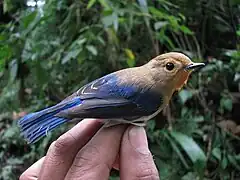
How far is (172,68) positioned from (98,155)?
23 cm

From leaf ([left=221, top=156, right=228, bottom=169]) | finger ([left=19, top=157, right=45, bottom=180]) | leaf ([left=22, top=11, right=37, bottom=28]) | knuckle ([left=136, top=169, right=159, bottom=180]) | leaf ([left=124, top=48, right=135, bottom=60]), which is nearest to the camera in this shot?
knuckle ([left=136, top=169, right=159, bottom=180])

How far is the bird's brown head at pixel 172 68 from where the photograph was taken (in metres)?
0.91

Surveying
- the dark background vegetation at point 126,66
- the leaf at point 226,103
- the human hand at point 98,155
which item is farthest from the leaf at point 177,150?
the human hand at point 98,155

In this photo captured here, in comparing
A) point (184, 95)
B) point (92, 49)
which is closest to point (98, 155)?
point (92, 49)

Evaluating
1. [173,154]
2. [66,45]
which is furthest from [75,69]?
[173,154]

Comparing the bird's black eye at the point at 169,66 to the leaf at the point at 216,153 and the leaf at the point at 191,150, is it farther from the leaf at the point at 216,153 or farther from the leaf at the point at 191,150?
the leaf at the point at 216,153

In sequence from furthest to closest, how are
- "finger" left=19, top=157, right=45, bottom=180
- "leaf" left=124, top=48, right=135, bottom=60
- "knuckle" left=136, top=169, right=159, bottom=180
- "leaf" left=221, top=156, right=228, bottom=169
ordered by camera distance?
1. "leaf" left=221, top=156, right=228, bottom=169
2. "leaf" left=124, top=48, right=135, bottom=60
3. "finger" left=19, top=157, right=45, bottom=180
4. "knuckle" left=136, top=169, right=159, bottom=180

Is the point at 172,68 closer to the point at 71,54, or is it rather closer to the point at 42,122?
the point at 42,122

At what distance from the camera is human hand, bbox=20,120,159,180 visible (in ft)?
2.94

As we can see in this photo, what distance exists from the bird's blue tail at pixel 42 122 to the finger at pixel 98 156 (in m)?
0.08

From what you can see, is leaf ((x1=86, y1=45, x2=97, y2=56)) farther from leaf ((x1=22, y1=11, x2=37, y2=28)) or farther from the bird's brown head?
the bird's brown head

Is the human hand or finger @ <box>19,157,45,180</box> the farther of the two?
finger @ <box>19,157,45,180</box>

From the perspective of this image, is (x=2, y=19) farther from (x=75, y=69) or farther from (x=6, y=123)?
(x=75, y=69)

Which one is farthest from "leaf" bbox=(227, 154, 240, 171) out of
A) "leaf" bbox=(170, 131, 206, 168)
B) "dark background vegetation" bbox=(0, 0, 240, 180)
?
"leaf" bbox=(170, 131, 206, 168)
